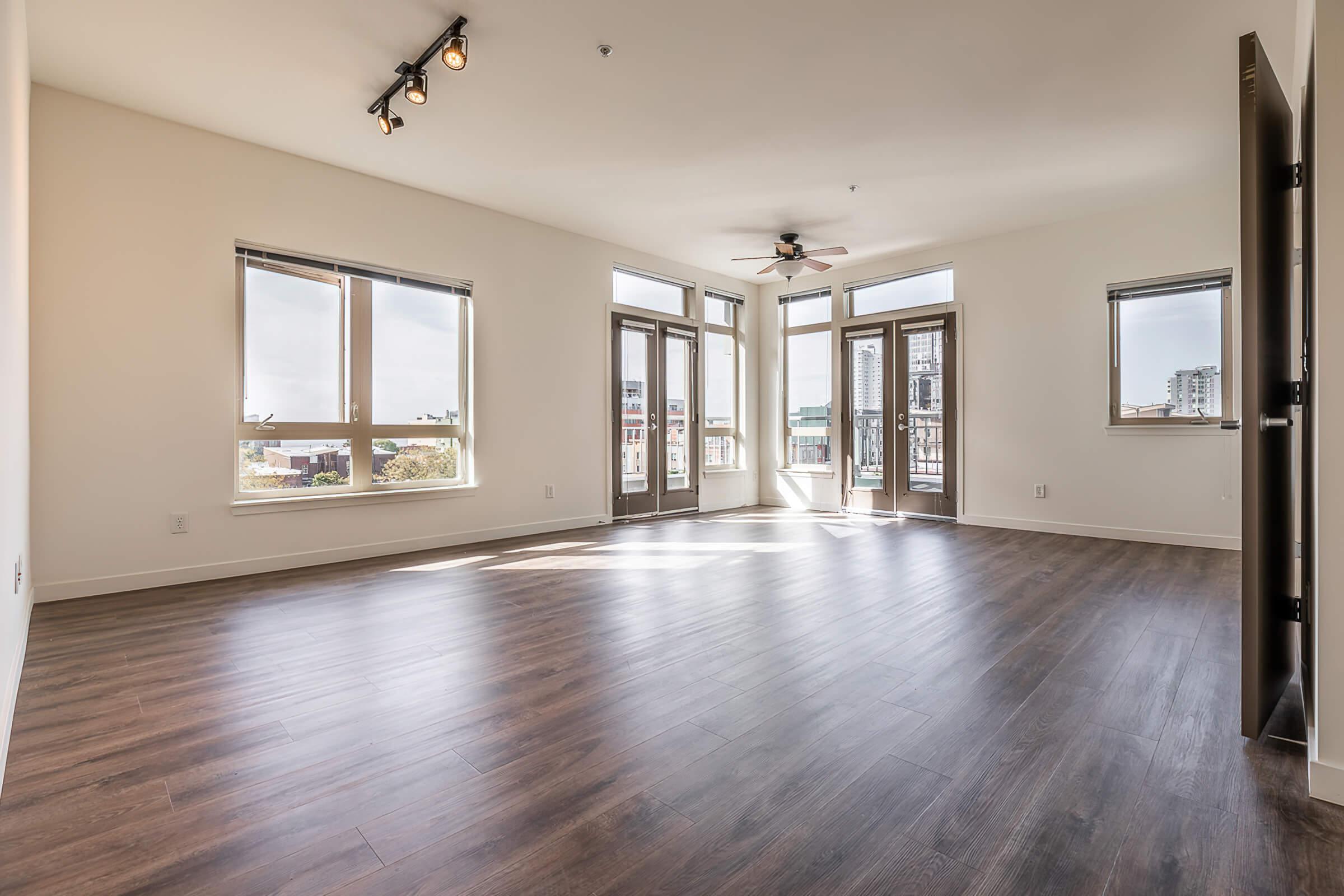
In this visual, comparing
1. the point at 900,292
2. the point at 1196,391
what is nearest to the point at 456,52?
the point at 900,292

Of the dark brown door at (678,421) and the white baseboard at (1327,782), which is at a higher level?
the dark brown door at (678,421)

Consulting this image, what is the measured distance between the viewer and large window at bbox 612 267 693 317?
22.2ft

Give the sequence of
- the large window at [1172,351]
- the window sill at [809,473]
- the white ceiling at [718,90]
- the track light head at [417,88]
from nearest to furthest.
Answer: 1. the white ceiling at [718,90]
2. the track light head at [417,88]
3. the large window at [1172,351]
4. the window sill at [809,473]

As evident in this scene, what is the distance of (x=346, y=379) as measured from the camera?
4750 mm

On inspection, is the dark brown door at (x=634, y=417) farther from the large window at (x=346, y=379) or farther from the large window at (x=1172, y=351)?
the large window at (x=1172, y=351)

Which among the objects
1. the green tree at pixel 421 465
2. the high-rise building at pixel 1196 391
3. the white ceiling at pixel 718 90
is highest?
the white ceiling at pixel 718 90

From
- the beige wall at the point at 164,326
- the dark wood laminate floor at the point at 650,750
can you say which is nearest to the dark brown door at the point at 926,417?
the dark wood laminate floor at the point at 650,750

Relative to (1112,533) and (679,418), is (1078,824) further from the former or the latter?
(679,418)

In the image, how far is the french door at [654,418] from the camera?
21.8ft

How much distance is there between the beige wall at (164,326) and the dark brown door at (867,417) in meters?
4.21

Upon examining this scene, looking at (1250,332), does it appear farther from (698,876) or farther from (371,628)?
(371,628)

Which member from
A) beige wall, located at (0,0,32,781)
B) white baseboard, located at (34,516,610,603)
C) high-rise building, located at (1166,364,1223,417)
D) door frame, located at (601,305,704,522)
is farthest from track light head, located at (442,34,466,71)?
high-rise building, located at (1166,364,1223,417)

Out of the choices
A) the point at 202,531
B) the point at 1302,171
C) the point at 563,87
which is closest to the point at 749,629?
the point at 1302,171

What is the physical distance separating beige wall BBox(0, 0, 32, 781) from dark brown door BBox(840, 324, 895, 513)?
6742 mm
